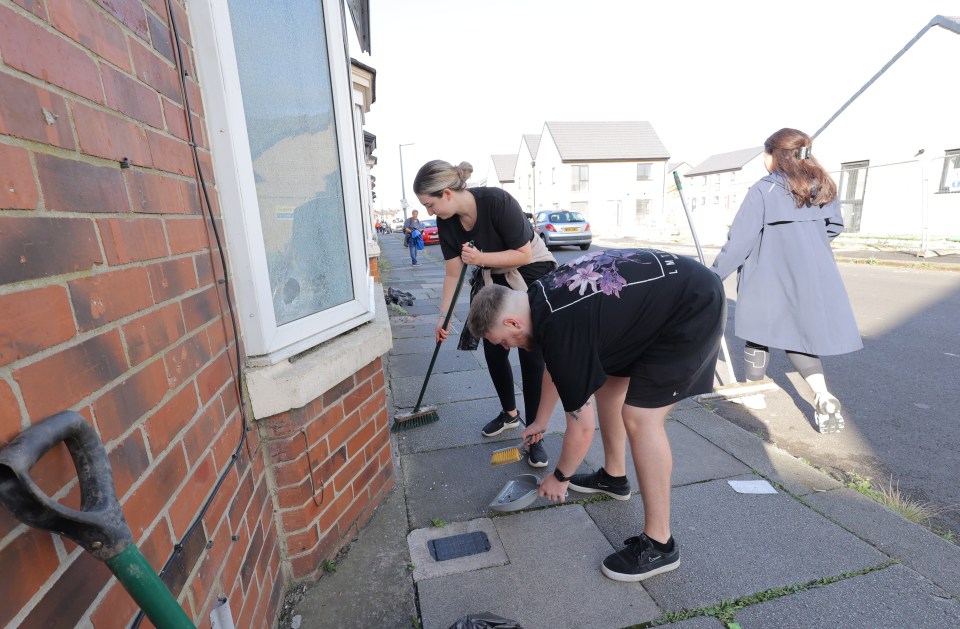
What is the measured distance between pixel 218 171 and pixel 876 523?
10.3 ft

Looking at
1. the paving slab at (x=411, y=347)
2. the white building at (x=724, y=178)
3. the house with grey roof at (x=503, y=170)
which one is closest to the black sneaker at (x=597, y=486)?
the paving slab at (x=411, y=347)

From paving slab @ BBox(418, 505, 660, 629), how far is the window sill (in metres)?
0.95

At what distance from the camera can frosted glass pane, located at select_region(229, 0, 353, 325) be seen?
69.6 inches

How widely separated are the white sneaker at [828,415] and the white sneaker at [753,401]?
0.49 metres

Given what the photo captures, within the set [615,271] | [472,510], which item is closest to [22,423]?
[615,271]

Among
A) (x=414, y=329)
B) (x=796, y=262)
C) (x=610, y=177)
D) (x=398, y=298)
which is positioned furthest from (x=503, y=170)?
(x=796, y=262)

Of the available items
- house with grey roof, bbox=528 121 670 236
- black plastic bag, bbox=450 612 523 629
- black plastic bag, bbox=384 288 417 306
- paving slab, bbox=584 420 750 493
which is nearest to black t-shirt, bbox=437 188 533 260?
paving slab, bbox=584 420 750 493

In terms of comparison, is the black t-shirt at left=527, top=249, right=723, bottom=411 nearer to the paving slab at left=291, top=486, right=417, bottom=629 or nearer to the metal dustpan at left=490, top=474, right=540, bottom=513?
the metal dustpan at left=490, top=474, right=540, bottom=513

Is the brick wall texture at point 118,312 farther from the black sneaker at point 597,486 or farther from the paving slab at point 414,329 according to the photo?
the paving slab at point 414,329

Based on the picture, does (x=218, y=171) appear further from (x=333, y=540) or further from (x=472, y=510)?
(x=472, y=510)

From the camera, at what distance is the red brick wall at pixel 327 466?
73.2 inches

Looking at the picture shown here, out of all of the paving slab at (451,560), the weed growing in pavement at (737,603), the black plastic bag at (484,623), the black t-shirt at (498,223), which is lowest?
the weed growing in pavement at (737,603)

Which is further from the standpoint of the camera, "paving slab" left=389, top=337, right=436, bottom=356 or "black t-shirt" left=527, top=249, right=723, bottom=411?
"paving slab" left=389, top=337, right=436, bottom=356

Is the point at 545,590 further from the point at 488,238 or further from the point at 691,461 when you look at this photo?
the point at 488,238
